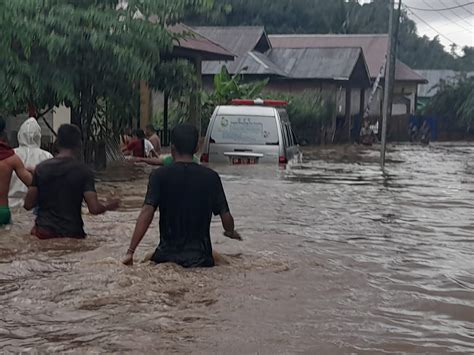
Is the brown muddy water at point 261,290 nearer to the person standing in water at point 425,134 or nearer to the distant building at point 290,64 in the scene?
the distant building at point 290,64

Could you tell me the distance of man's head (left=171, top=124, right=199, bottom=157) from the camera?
6.75 m

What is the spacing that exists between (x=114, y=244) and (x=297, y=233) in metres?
2.56

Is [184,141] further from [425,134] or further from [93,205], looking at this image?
[425,134]

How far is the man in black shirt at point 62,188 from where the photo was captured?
7637mm

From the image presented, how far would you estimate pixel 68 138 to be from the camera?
25.2 feet

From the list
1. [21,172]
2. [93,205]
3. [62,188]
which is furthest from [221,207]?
[21,172]

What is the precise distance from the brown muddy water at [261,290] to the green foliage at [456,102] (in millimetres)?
39383

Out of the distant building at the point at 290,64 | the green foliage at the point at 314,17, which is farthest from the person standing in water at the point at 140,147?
the green foliage at the point at 314,17

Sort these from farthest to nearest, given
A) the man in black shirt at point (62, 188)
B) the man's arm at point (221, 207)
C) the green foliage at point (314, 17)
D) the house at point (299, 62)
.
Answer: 1. the green foliage at point (314, 17)
2. the house at point (299, 62)
3. the man in black shirt at point (62, 188)
4. the man's arm at point (221, 207)

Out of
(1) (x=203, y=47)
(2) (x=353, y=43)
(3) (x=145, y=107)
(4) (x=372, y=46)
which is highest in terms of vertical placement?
(2) (x=353, y=43)

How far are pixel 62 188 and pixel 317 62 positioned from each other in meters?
34.7

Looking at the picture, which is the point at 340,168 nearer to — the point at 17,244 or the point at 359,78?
the point at 17,244

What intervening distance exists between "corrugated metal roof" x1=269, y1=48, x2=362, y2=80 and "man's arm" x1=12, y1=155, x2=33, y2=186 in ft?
105

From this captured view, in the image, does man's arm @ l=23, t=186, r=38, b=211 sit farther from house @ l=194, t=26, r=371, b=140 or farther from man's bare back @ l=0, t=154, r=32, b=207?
house @ l=194, t=26, r=371, b=140
